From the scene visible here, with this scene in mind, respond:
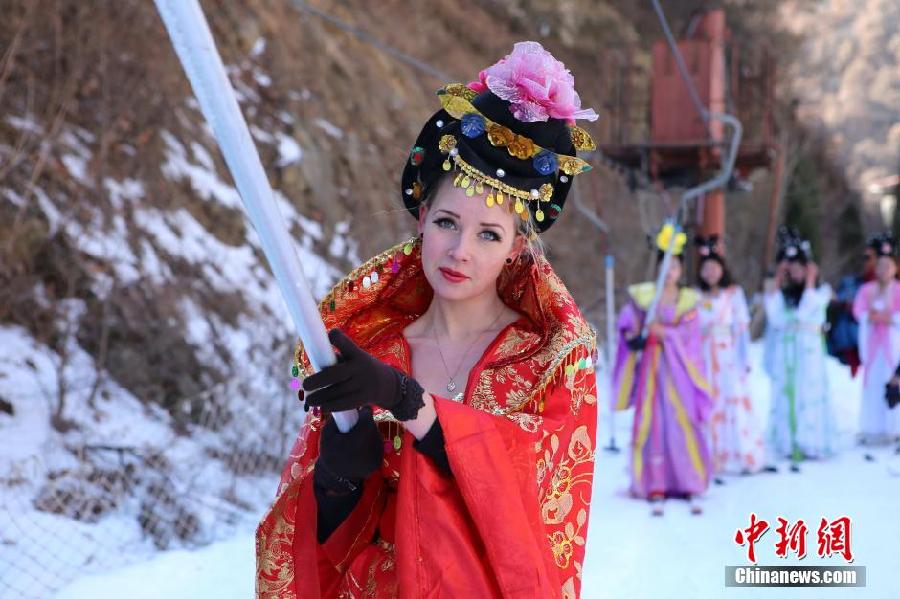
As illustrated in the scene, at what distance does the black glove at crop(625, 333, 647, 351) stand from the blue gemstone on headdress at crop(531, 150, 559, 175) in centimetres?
440

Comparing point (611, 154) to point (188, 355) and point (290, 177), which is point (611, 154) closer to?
point (290, 177)

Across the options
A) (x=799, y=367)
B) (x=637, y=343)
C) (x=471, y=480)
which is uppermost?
(x=799, y=367)

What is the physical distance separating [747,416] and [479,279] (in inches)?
230

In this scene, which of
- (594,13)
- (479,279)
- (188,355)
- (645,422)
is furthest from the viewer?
(594,13)

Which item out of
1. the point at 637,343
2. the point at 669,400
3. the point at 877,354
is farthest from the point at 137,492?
the point at 877,354

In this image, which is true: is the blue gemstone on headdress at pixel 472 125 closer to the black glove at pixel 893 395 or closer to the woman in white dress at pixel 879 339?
the black glove at pixel 893 395

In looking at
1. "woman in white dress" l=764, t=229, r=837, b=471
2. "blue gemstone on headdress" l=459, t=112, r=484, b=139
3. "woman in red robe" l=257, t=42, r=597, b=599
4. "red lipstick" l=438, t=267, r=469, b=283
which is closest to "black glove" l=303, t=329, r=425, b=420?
"woman in red robe" l=257, t=42, r=597, b=599

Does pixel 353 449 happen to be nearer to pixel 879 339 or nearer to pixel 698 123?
pixel 879 339

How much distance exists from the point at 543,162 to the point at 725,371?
5894 mm

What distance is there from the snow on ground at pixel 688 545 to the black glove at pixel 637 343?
40.5 inches

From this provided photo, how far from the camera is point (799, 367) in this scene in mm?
7766

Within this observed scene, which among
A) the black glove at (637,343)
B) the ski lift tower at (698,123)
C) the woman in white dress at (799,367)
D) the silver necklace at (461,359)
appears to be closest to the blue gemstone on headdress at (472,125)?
the silver necklace at (461,359)

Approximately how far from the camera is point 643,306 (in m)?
6.24

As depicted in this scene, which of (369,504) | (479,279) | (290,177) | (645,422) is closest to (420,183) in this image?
(479,279)
